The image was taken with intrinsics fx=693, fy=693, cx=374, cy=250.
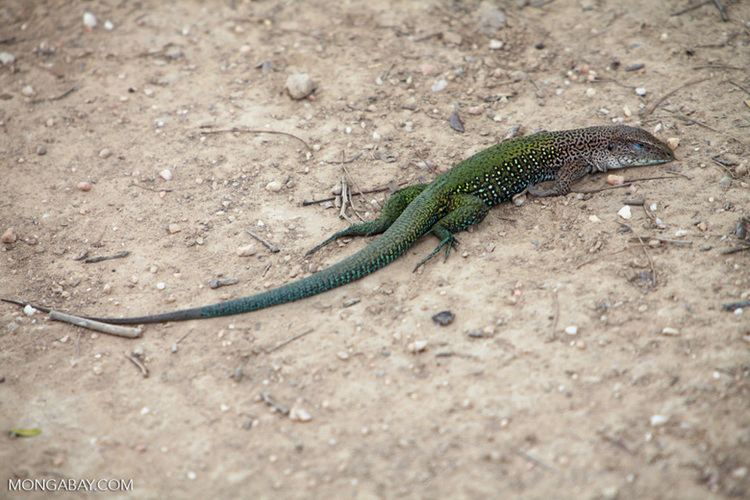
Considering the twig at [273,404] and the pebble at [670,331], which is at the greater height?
the pebble at [670,331]

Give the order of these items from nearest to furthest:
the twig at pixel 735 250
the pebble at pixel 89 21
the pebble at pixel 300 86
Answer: the twig at pixel 735 250 → the pebble at pixel 300 86 → the pebble at pixel 89 21

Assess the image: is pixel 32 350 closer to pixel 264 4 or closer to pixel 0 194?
pixel 0 194

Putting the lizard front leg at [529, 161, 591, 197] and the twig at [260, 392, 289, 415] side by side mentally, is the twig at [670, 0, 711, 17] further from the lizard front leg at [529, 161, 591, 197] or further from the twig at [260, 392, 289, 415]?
the twig at [260, 392, 289, 415]

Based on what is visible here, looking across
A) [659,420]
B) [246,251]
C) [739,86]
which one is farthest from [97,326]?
[739,86]

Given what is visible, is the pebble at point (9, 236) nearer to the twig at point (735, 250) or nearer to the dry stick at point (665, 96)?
the twig at point (735, 250)

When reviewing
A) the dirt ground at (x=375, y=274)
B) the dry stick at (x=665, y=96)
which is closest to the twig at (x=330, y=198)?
the dirt ground at (x=375, y=274)
